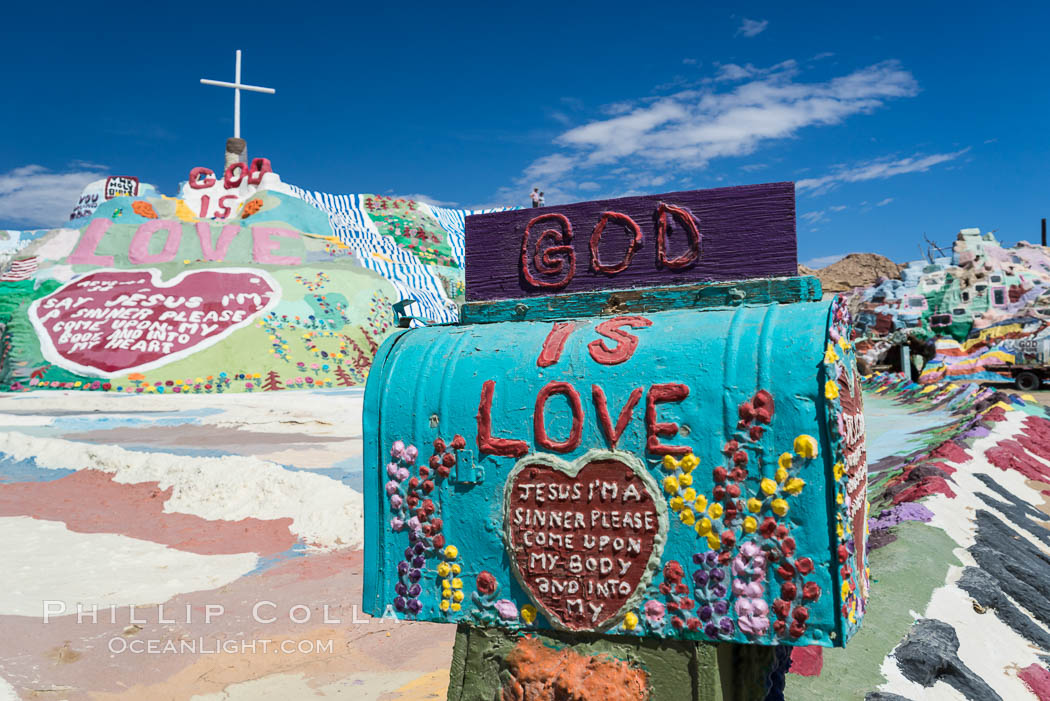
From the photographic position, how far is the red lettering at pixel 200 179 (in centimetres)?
2841

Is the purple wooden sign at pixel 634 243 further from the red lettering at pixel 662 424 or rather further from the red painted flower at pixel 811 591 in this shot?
the red painted flower at pixel 811 591

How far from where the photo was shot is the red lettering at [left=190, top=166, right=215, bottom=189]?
28406 millimetres

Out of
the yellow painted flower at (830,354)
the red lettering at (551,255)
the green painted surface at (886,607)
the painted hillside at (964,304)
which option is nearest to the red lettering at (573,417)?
the red lettering at (551,255)

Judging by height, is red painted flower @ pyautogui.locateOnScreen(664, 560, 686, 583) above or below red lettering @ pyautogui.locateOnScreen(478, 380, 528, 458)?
below

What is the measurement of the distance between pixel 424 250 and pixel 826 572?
32450 mm

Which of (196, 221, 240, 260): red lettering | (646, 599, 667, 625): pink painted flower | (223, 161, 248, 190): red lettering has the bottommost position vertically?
(646, 599, 667, 625): pink painted flower

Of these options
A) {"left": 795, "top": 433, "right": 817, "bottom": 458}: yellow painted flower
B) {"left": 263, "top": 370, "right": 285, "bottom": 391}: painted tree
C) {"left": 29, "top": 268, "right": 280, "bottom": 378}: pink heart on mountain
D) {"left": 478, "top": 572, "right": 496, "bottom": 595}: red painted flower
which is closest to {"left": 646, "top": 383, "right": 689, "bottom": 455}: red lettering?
{"left": 795, "top": 433, "right": 817, "bottom": 458}: yellow painted flower

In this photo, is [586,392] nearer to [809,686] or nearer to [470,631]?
[470,631]

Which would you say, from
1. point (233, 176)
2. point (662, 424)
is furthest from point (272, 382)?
point (662, 424)

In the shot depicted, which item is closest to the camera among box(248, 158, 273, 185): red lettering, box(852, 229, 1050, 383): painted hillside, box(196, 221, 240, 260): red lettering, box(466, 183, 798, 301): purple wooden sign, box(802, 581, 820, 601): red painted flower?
box(802, 581, 820, 601): red painted flower

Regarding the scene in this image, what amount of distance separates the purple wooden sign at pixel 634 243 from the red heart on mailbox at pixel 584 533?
0.73 metres

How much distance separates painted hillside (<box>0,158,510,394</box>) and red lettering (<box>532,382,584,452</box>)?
54.9 ft

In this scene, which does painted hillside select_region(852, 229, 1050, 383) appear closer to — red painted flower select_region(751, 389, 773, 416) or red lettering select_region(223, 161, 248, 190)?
red lettering select_region(223, 161, 248, 190)

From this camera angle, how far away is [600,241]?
2773 millimetres
